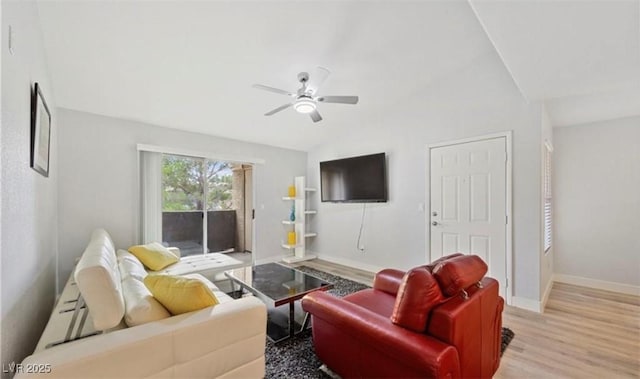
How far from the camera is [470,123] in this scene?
11.8 ft

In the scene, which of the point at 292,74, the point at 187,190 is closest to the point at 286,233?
the point at 187,190

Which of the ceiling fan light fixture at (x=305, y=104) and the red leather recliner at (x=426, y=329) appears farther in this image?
the ceiling fan light fixture at (x=305, y=104)

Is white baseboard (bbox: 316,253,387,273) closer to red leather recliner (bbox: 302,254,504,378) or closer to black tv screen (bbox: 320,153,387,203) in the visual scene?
black tv screen (bbox: 320,153,387,203)

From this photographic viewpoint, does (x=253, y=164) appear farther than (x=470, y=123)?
Yes

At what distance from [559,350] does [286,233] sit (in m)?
4.27

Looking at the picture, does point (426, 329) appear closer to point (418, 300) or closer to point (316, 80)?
point (418, 300)

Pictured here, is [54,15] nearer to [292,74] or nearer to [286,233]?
[292,74]

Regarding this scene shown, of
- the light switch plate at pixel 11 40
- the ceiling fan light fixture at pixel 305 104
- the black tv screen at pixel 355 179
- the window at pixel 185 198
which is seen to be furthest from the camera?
the black tv screen at pixel 355 179

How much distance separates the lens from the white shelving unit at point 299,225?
541cm

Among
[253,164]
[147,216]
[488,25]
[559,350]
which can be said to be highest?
[488,25]

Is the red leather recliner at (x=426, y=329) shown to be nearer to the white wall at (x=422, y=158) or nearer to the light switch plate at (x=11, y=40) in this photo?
the white wall at (x=422, y=158)

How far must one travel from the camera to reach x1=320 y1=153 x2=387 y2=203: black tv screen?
14.4 feet

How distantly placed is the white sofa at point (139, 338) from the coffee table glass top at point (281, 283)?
29.1 inches

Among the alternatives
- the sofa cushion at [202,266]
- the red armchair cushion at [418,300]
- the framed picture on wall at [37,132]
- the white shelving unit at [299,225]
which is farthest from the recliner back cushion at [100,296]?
the white shelving unit at [299,225]
